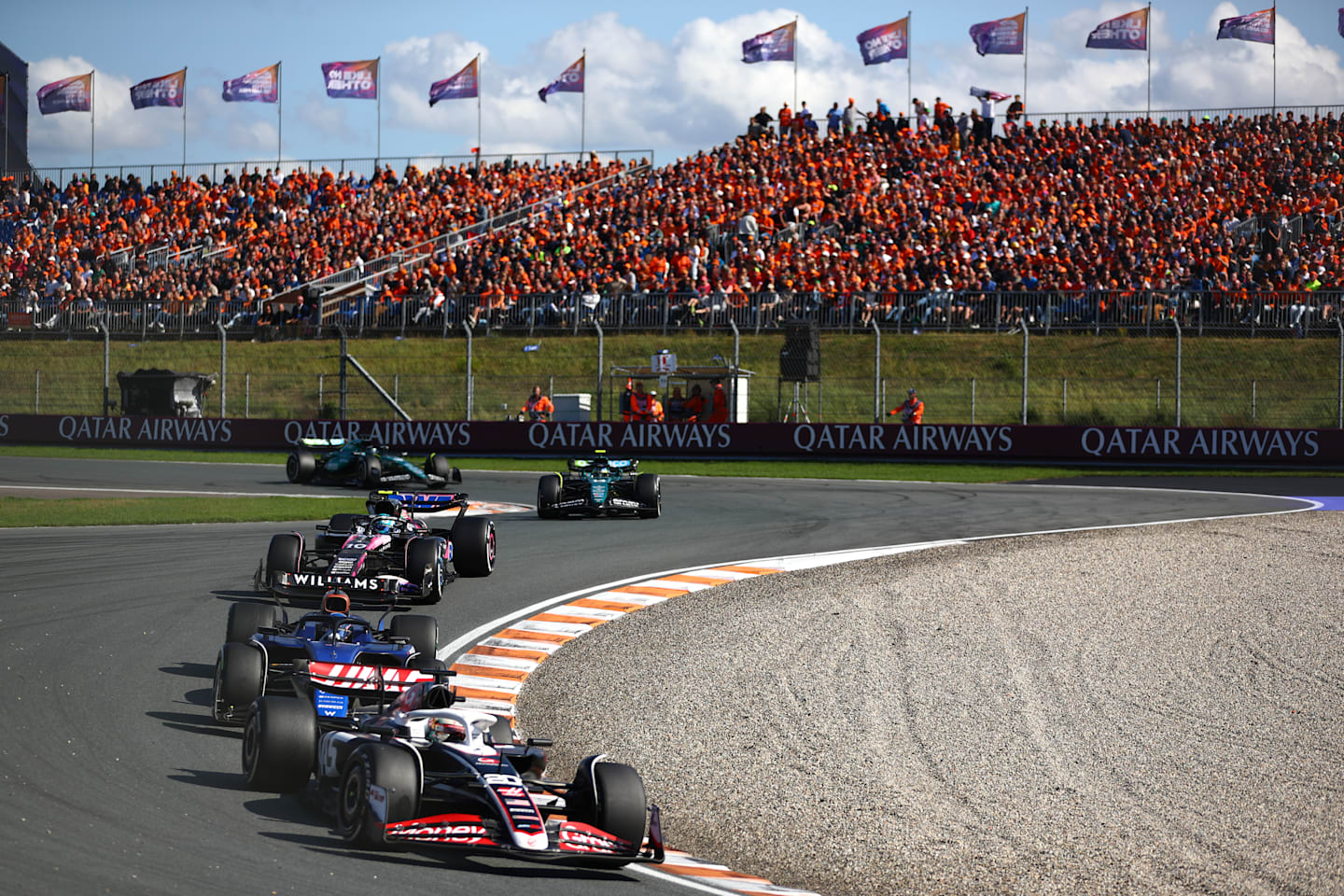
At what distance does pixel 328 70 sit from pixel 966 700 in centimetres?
4911

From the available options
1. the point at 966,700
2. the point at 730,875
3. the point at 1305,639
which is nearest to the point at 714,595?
the point at 966,700

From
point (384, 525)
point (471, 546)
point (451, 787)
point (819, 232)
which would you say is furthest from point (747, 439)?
point (451, 787)

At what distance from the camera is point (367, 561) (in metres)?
12.7

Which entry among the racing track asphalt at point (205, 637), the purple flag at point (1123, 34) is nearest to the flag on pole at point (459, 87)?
the purple flag at point (1123, 34)

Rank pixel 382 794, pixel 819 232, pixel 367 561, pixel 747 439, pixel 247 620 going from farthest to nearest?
1. pixel 819 232
2. pixel 747 439
3. pixel 367 561
4. pixel 247 620
5. pixel 382 794

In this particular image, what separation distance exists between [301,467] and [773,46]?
29.5 metres

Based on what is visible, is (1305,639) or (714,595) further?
(714,595)

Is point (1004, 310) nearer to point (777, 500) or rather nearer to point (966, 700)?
point (777, 500)

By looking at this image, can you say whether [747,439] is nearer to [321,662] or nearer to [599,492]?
[599,492]

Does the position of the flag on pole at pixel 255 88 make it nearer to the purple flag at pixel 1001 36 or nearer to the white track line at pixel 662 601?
the purple flag at pixel 1001 36

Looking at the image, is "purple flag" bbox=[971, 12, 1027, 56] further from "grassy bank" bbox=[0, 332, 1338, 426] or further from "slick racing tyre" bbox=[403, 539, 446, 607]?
"slick racing tyre" bbox=[403, 539, 446, 607]

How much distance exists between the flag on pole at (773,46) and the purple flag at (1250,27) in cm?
1402

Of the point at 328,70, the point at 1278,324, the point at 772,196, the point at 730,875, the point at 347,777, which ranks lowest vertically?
the point at 730,875

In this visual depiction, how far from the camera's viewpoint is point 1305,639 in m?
11.6
